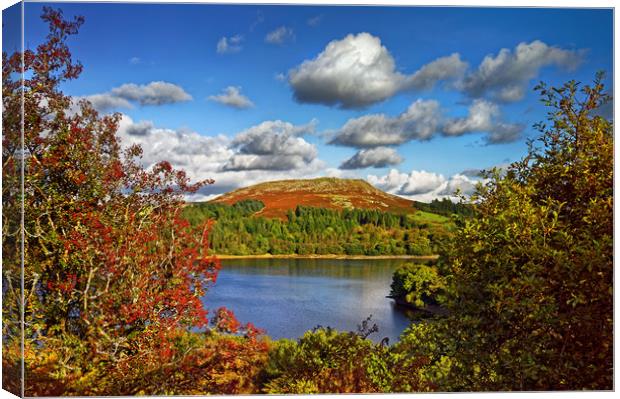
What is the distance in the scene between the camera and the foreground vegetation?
6574 millimetres

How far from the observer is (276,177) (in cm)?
657

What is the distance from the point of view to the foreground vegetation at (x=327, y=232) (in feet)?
21.6

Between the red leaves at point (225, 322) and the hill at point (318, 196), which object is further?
the hill at point (318, 196)

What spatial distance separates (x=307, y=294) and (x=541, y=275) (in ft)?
7.55

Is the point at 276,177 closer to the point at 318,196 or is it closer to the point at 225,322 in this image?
the point at 318,196

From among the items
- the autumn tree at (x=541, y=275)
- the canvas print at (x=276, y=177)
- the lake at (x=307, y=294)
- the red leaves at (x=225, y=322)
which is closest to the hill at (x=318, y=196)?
the canvas print at (x=276, y=177)

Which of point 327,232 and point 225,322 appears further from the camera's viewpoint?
point 327,232

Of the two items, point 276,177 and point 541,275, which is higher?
point 276,177

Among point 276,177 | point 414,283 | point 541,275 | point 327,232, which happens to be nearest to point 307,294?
point 327,232

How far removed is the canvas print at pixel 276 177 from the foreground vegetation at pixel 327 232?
70mm

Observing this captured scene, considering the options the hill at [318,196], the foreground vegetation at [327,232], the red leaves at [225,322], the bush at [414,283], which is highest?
the hill at [318,196]

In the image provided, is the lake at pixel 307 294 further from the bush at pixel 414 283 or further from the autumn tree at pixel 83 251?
the autumn tree at pixel 83 251

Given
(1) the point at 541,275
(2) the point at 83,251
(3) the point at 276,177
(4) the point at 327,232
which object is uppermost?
(3) the point at 276,177

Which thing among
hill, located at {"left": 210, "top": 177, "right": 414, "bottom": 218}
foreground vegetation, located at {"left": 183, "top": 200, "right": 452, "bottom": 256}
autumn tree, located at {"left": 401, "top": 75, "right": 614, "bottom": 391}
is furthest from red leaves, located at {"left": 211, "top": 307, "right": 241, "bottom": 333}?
autumn tree, located at {"left": 401, "top": 75, "right": 614, "bottom": 391}
